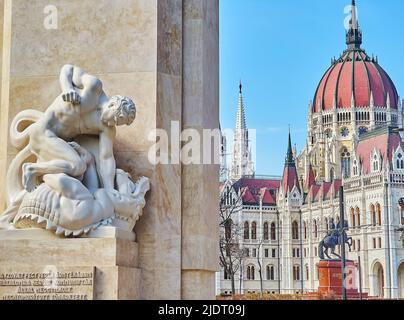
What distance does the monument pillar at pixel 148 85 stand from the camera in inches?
364

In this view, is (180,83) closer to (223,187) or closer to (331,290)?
(331,290)

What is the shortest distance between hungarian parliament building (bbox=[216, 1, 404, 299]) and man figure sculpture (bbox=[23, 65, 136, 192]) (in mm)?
82478

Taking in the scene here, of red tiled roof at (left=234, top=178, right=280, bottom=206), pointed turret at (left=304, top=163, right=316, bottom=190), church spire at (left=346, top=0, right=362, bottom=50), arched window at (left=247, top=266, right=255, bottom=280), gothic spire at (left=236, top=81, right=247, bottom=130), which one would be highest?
church spire at (left=346, top=0, right=362, bottom=50)

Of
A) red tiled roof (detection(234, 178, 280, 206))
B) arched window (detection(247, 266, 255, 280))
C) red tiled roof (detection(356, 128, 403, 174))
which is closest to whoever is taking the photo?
red tiled roof (detection(356, 128, 403, 174))

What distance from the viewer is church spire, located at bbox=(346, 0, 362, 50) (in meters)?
150

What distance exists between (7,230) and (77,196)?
83cm

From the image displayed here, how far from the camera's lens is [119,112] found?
27.8 feet

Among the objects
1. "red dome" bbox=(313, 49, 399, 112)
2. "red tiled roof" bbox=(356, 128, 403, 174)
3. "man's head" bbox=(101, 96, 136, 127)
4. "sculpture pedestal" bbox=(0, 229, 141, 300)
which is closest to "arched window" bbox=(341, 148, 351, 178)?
"red dome" bbox=(313, 49, 399, 112)

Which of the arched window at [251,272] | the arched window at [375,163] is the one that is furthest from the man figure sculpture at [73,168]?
the arched window at [251,272]

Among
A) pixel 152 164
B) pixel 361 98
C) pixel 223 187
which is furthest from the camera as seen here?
pixel 361 98

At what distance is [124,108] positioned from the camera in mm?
8484

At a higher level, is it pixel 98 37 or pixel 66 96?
pixel 98 37

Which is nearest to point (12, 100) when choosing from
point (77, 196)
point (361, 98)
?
point (77, 196)

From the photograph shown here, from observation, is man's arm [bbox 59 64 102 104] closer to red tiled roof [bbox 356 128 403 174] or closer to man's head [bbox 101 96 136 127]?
man's head [bbox 101 96 136 127]
